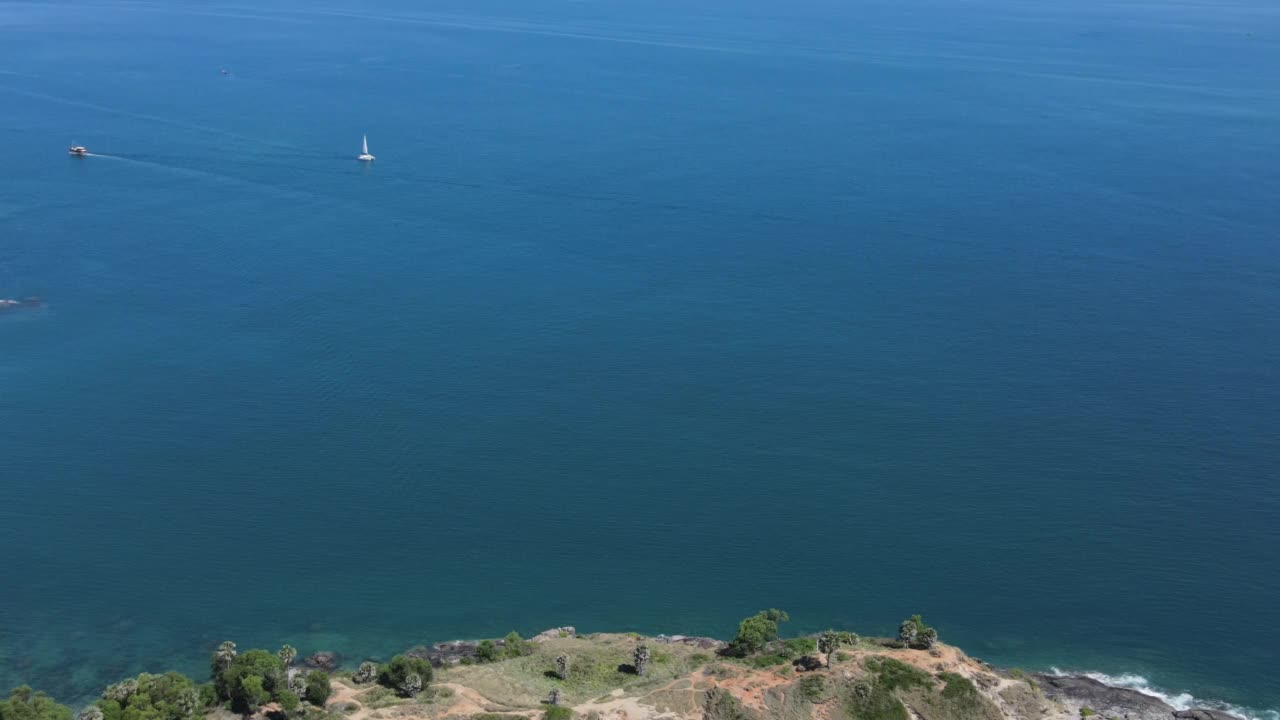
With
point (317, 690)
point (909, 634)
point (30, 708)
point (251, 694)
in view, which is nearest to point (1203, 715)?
point (909, 634)

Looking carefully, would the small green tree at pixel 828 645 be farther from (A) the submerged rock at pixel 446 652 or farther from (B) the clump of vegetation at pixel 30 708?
(B) the clump of vegetation at pixel 30 708

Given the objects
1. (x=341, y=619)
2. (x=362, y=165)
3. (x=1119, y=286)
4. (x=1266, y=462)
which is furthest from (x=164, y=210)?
(x=1266, y=462)

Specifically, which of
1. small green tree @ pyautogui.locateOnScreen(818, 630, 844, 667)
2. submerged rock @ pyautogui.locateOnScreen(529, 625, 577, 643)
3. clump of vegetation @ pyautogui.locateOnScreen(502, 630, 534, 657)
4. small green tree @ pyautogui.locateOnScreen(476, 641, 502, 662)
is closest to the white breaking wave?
small green tree @ pyautogui.locateOnScreen(818, 630, 844, 667)

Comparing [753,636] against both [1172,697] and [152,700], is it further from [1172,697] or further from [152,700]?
[152,700]

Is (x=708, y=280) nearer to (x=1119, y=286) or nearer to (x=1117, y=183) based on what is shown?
(x=1119, y=286)

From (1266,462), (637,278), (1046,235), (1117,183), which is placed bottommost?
Answer: (1266,462)

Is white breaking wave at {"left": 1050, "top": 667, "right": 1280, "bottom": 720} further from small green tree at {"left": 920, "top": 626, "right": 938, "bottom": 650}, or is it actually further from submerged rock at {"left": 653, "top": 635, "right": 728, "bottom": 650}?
submerged rock at {"left": 653, "top": 635, "right": 728, "bottom": 650}
